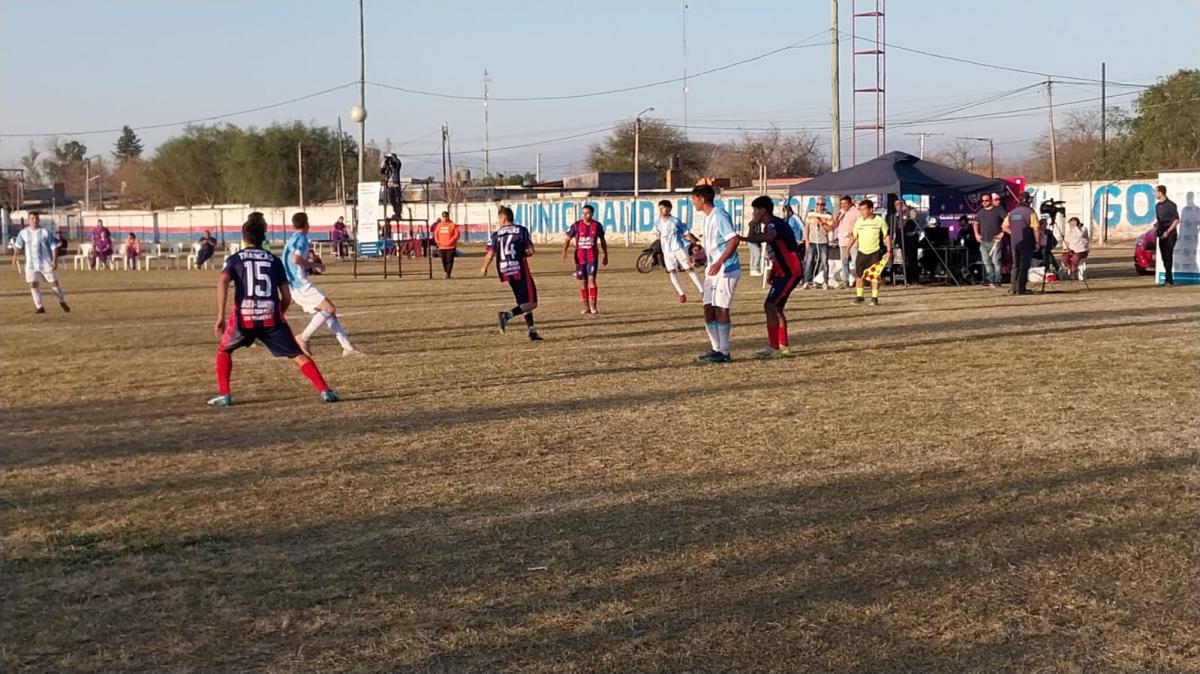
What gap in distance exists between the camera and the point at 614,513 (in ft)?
23.1

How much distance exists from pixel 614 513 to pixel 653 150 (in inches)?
3762

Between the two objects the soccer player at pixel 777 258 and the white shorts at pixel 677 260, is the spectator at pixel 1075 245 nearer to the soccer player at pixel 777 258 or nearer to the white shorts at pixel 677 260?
the white shorts at pixel 677 260

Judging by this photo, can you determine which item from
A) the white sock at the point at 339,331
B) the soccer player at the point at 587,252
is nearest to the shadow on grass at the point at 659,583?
the white sock at the point at 339,331

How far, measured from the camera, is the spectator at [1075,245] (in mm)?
25453

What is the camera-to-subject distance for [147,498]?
7684mm

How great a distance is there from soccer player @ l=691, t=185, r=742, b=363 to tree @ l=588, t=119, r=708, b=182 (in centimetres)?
8671

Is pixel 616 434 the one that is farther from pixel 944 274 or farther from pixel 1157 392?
pixel 944 274

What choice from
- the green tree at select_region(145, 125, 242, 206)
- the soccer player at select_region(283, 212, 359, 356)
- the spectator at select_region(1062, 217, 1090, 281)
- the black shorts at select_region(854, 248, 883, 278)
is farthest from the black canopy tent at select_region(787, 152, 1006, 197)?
the green tree at select_region(145, 125, 242, 206)

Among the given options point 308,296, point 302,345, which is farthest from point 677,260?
point 302,345

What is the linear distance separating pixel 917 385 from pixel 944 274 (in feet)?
49.4

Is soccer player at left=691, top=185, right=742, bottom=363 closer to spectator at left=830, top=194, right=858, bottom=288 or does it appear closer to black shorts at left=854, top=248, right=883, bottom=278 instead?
black shorts at left=854, top=248, right=883, bottom=278

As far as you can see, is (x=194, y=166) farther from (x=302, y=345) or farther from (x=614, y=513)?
(x=614, y=513)

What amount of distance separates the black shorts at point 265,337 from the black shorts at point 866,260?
11297 millimetres

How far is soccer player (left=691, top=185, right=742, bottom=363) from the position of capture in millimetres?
13320
